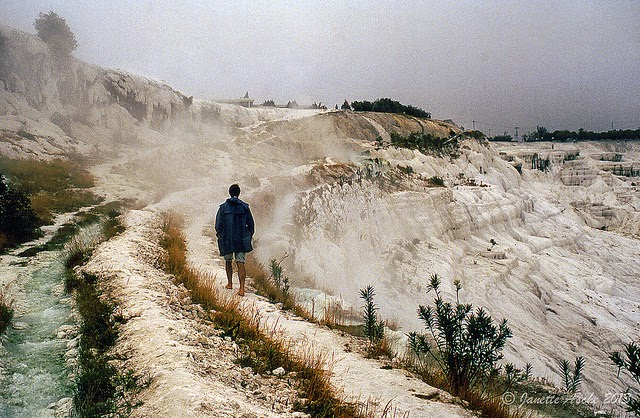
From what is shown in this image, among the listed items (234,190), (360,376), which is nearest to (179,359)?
(360,376)

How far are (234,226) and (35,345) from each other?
2.98 meters

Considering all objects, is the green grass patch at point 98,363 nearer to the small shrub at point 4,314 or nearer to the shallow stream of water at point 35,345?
Result: the shallow stream of water at point 35,345

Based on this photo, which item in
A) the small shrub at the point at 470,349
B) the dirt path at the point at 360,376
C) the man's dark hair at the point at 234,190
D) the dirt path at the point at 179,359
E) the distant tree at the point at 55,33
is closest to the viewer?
the dirt path at the point at 179,359

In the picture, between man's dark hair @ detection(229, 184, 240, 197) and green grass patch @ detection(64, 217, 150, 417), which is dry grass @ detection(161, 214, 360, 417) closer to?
green grass patch @ detection(64, 217, 150, 417)

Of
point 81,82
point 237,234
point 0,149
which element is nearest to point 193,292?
point 237,234

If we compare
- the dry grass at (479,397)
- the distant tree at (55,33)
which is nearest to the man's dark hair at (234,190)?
the dry grass at (479,397)

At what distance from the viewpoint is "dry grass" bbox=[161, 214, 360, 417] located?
10.8 feet

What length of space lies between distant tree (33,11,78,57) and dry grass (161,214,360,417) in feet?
87.7

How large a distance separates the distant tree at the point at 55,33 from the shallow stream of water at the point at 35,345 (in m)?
25.1

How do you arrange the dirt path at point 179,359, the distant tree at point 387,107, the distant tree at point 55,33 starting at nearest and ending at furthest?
1. the dirt path at point 179,359
2. the distant tree at point 55,33
3. the distant tree at point 387,107

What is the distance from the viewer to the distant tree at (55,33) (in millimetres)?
24547

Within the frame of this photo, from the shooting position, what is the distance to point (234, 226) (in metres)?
6.17

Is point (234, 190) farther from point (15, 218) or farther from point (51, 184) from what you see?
point (51, 184)

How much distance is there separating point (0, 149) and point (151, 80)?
59.9 feet
